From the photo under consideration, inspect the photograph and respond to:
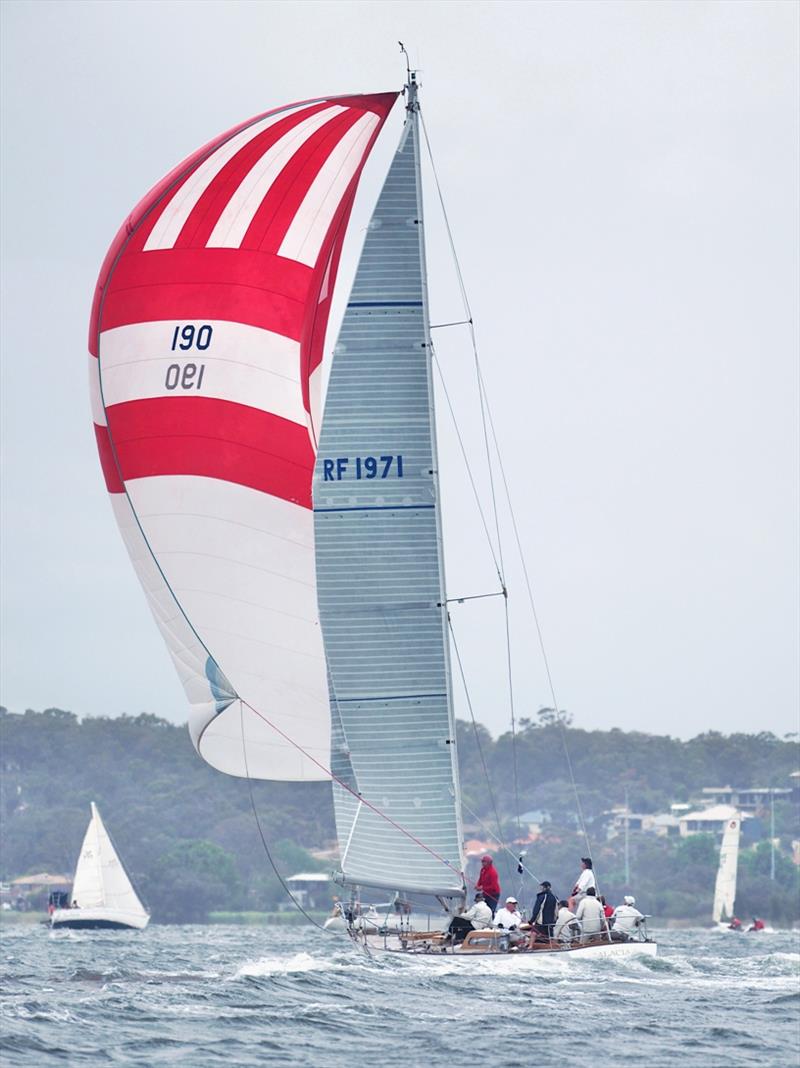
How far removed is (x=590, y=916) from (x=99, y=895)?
37203 mm

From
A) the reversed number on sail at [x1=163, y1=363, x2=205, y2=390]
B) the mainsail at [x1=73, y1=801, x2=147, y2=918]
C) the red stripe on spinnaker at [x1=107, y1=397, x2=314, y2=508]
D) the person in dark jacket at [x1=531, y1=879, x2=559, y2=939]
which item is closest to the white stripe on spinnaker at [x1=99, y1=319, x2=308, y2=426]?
the reversed number on sail at [x1=163, y1=363, x2=205, y2=390]

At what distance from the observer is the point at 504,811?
110375 millimetres

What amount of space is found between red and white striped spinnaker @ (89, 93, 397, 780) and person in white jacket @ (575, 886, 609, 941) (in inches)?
115

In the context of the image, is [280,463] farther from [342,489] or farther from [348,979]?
[348,979]

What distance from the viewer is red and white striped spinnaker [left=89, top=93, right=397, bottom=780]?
20141 mm

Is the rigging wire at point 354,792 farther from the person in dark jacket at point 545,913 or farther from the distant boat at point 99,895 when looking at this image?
the distant boat at point 99,895

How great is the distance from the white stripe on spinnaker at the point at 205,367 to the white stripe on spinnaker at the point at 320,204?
1.02m

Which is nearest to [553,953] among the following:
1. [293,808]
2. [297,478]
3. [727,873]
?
[297,478]

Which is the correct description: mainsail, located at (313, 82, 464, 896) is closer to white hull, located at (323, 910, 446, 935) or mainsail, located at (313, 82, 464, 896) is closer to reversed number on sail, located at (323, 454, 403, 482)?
reversed number on sail, located at (323, 454, 403, 482)

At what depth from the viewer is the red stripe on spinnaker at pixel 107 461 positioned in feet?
68.2

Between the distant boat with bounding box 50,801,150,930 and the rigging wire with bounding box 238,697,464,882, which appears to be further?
the distant boat with bounding box 50,801,150,930

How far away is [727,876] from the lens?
6419cm

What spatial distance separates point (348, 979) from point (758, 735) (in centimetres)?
8647

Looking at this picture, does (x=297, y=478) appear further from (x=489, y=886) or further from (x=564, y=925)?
(x=564, y=925)
